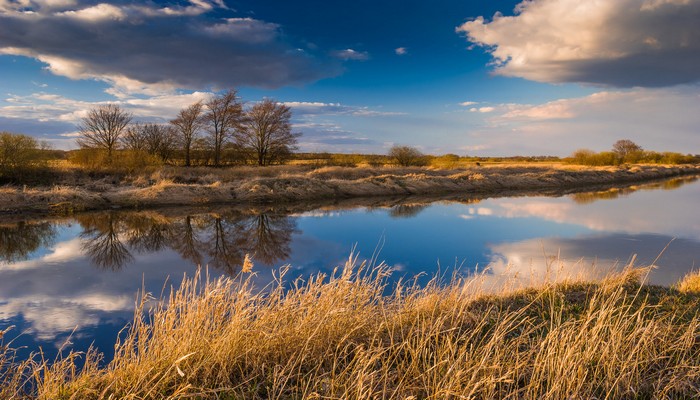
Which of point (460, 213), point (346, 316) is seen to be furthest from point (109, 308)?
point (460, 213)

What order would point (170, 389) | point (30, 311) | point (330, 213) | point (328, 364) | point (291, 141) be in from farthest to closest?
point (291, 141)
point (330, 213)
point (30, 311)
point (328, 364)
point (170, 389)

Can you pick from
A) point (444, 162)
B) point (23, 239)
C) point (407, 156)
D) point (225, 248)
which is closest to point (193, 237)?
point (225, 248)

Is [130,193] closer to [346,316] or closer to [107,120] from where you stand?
[107,120]

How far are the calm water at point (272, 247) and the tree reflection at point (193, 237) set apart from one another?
4cm

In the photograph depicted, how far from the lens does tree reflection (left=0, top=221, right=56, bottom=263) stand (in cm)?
1185

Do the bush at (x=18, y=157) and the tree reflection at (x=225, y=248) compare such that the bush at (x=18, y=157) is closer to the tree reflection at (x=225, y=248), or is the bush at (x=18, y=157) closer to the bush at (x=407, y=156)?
the tree reflection at (x=225, y=248)

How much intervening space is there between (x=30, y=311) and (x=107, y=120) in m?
30.9

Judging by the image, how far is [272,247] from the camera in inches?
534

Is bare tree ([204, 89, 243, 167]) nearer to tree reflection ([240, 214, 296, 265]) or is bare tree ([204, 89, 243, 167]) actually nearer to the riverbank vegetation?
tree reflection ([240, 214, 296, 265])

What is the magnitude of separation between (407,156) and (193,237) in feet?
127

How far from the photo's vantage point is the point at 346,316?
4613mm

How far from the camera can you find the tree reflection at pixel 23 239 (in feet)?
38.9

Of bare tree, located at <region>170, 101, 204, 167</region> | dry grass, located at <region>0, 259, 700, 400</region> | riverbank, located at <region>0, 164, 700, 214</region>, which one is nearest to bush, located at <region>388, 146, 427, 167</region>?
riverbank, located at <region>0, 164, 700, 214</region>

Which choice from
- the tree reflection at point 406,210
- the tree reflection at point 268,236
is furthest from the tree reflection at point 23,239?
the tree reflection at point 406,210
